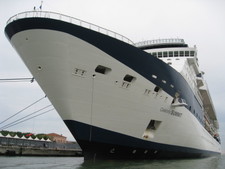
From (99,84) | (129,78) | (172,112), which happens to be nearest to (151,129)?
(172,112)

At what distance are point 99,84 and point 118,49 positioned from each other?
1.89m

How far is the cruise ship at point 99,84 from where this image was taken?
10.3 meters

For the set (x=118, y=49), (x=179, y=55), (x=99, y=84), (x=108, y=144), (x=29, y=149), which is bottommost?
(x=29, y=149)

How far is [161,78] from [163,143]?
146 inches

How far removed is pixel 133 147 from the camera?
12.2m

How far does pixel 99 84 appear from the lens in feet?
35.9

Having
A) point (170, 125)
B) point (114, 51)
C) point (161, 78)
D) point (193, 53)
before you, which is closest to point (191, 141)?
point (170, 125)

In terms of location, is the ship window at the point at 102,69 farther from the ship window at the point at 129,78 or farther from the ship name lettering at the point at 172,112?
the ship name lettering at the point at 172,112

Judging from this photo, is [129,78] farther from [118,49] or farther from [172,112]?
[172,112]

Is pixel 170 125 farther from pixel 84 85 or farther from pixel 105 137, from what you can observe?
pixel 84 85

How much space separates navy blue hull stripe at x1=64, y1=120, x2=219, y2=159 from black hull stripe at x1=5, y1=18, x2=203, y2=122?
3.19 meters

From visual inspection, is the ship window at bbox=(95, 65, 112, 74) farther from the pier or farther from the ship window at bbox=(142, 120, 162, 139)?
the pier

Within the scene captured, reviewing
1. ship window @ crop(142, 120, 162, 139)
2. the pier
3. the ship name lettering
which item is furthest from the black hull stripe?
the pier

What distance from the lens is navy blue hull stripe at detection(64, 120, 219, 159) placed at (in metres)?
11.0
